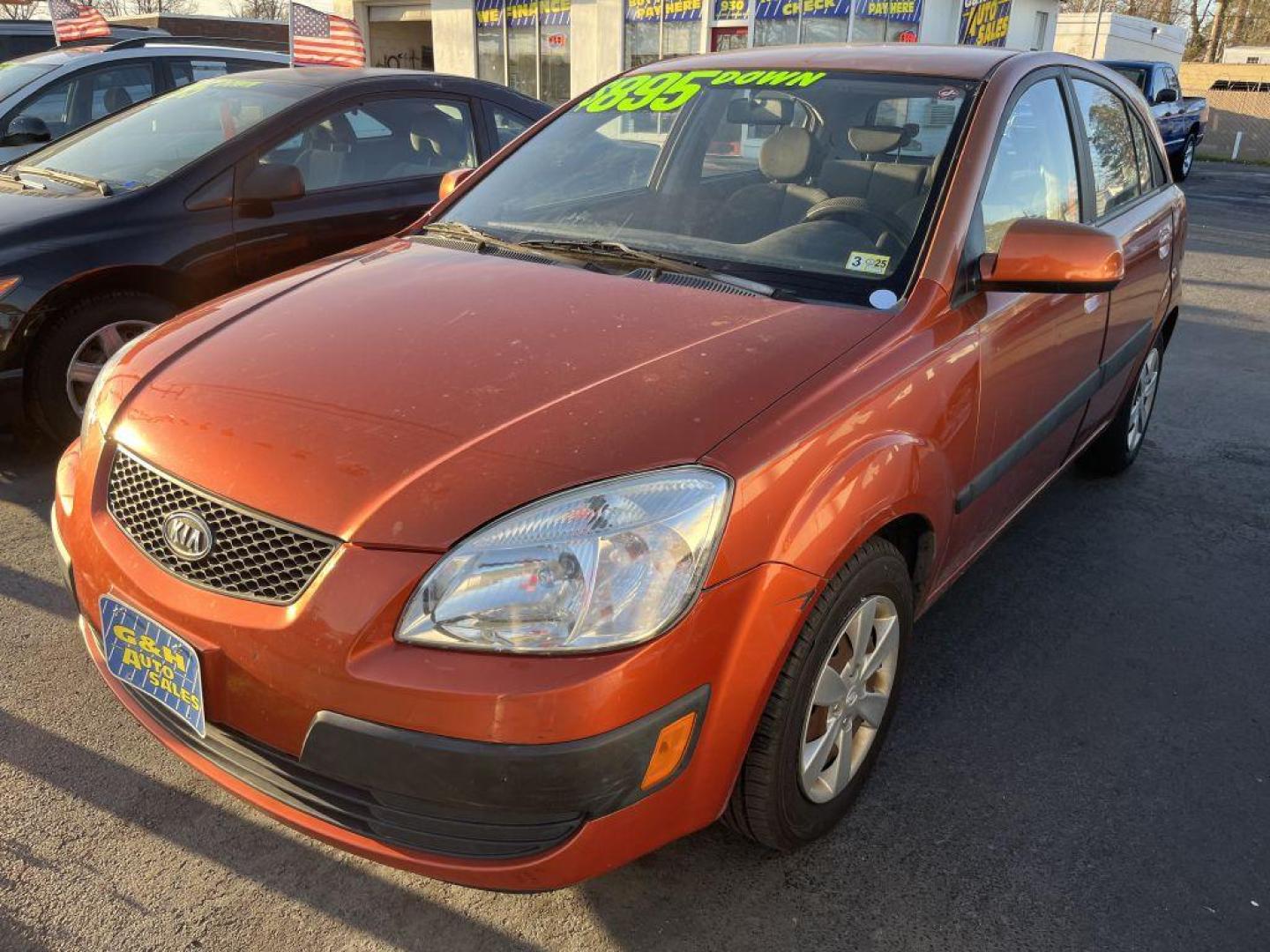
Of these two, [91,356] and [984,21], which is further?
[984,21]

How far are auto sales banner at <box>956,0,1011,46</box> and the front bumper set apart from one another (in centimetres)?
1752

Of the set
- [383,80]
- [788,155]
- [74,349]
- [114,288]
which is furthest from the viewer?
[383,80]

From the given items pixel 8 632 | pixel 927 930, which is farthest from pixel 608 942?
pixel 8 632

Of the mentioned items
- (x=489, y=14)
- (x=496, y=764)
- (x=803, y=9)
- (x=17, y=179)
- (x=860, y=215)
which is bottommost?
(x=496, y=764)

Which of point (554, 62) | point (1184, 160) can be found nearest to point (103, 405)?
point (1184, 160)

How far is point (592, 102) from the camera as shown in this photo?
341cm

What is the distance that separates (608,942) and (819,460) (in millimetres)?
1038

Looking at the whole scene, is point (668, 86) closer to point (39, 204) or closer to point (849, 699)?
point (849, 699)

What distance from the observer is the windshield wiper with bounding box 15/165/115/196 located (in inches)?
A: 166

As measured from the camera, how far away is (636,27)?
18.5 metres

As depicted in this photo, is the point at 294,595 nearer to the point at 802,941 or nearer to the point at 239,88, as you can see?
the point at 802,941

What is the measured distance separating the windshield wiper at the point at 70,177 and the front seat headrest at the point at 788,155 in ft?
9.30

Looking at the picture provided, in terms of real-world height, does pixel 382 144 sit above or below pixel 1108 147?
below

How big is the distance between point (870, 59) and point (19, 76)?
5.99m
